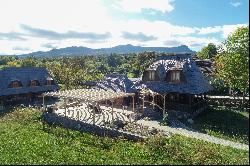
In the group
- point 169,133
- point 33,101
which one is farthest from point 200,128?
point 33,101

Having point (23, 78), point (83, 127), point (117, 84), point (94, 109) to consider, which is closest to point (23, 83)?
point (23, 78)

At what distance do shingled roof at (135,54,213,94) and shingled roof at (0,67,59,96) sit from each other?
19568 millimetres

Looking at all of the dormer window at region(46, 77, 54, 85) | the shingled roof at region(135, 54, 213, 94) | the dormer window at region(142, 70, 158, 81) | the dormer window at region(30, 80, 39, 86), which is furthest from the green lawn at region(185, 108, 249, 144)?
the dormer window at region(30, 80, 39, 86)

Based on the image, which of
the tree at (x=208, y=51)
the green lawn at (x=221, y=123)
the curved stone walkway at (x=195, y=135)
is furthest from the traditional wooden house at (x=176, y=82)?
the tree at (x=208, y=51)

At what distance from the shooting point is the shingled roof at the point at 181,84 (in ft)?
120

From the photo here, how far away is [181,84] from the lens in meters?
37.3

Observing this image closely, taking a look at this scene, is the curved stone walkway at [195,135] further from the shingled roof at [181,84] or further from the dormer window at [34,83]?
the dormer window at [34,83]

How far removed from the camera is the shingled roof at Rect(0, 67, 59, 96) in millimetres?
48500

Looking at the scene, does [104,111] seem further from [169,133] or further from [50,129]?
[169,133]

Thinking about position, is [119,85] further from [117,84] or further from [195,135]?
[195,135]

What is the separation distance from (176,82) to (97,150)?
16093mm

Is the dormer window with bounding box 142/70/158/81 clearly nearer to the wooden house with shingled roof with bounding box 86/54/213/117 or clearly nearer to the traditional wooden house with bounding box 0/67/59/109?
the wooden house with shingled roof with bounding box 86/54/213/117

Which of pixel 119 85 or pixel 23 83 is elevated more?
pixel 119 85

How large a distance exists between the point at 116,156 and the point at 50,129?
39.5ft
